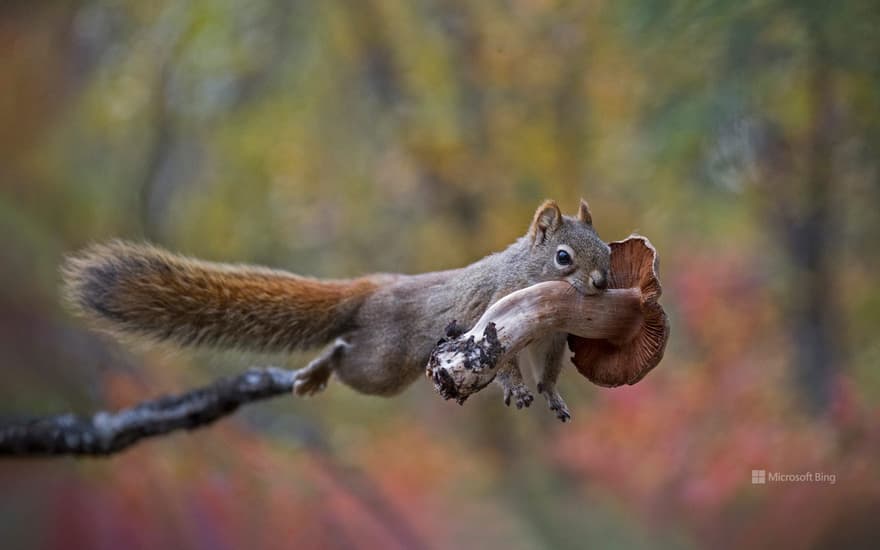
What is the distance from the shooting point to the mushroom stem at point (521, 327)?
1201 millimetres

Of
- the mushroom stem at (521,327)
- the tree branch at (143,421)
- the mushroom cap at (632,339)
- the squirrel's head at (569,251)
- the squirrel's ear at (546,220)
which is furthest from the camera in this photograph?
the tree branch at (143,421)

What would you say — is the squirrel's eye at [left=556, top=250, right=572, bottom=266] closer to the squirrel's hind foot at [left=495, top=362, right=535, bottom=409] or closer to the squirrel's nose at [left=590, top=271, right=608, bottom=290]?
the squirrel's nose at [left=590, top=271, right=608, bottom=290]

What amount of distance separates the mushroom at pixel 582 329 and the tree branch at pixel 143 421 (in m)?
Result: 0.81

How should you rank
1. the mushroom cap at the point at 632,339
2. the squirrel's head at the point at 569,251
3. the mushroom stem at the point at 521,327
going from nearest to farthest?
the mushroom stem at the point at 521,327, the mushroom cap at the point at 632,339, the squirrel's head at the point at 569,251

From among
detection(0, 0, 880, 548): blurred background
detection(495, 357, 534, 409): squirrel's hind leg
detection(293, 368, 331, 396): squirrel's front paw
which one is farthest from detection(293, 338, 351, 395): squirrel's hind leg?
detection(0, 0, 880, 548): blurred background

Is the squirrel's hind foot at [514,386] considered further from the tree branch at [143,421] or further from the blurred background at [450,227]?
the blurred background at [450,227]

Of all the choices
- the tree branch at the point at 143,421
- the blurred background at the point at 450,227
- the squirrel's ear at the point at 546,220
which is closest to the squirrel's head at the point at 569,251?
the squirrel's ear at the point at 546,220

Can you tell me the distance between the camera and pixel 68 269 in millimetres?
1756

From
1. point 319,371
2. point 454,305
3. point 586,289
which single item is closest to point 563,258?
point 586,289

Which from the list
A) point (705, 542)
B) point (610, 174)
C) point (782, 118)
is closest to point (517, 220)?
point (610, 174)

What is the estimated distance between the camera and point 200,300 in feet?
5.91

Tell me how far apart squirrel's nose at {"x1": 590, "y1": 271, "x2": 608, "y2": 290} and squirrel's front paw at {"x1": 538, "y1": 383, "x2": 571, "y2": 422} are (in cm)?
23

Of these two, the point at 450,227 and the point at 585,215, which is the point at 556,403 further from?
the point at 450,227

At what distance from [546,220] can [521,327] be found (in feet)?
1.20
